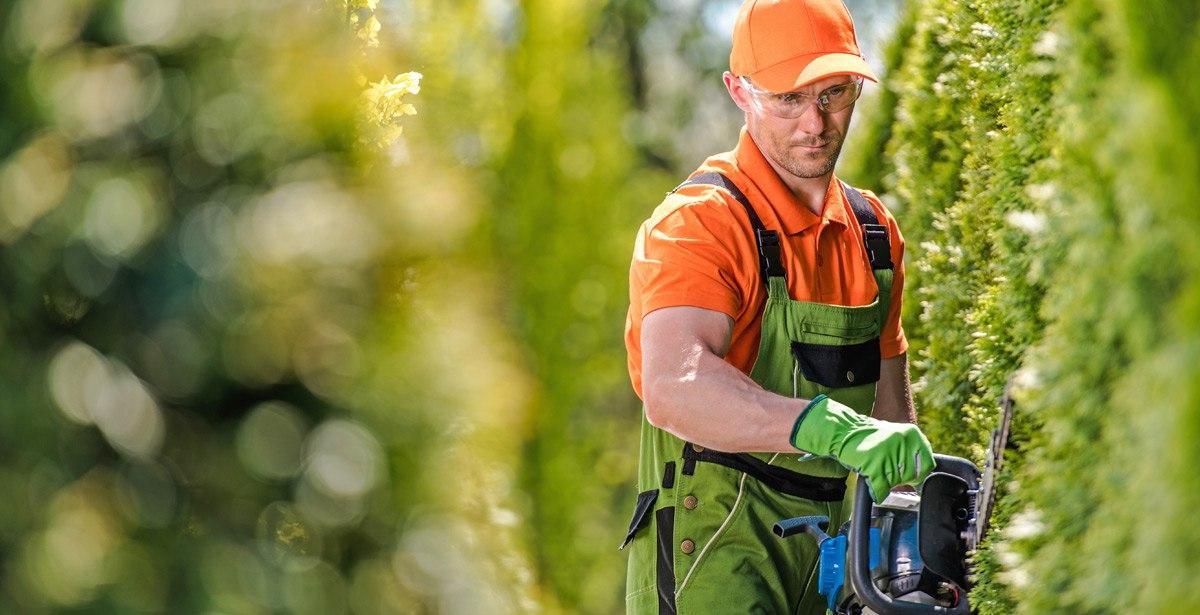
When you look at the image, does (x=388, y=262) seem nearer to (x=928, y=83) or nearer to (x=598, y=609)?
(x=928, y=83)

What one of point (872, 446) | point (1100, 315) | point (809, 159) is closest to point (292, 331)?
point (1100, 315)

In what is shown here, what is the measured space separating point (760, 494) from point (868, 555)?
1.40 ft

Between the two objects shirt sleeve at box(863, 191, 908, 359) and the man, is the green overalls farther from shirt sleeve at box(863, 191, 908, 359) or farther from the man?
shirt sleeve at box(863, 191, 908, 359)

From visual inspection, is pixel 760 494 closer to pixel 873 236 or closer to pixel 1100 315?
pixel 873 236

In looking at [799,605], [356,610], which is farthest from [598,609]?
[356,610]

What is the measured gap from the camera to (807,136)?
3.31m

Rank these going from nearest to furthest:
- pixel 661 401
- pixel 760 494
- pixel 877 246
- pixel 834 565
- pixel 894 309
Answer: pixel 661 401
pixel 834 565
pixel 760 494
pixel 877 246
pixel 894 309

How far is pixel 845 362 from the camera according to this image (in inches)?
Answer: 128

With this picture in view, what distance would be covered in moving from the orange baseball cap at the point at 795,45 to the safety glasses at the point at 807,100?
45 mm

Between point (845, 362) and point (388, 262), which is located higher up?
point (388, 262)

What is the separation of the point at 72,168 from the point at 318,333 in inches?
10.8

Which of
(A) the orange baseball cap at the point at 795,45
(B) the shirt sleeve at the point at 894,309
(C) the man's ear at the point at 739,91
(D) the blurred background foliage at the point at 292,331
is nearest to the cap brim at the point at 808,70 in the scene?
(A) the orange baseball cap at the point at 795,45

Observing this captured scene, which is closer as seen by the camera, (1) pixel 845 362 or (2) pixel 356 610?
(2) pixel 356 610

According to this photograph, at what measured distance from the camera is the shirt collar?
328 centimetres
